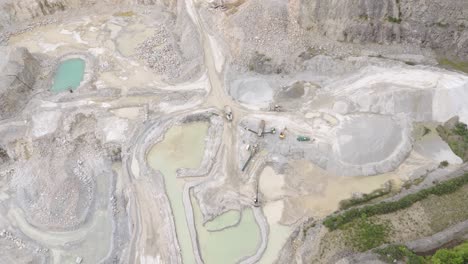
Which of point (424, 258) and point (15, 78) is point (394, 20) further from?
point (15, 78)

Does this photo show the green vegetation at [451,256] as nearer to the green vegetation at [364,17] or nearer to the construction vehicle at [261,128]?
the construction vehicle at [261,128]

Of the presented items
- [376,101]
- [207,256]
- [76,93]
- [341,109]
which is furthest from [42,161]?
[376,101]

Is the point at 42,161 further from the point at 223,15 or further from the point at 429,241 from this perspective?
the point at 429,241

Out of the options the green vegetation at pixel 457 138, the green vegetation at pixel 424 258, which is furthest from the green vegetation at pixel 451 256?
the green vegetation at pixel 457 138

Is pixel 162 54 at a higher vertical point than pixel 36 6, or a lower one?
lower

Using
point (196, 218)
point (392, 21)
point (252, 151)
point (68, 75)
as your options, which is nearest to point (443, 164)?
point (252, 151)

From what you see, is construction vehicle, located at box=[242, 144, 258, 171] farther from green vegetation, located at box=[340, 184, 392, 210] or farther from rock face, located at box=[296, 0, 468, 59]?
rock face, located at box=[296, 0, 468, 59]
